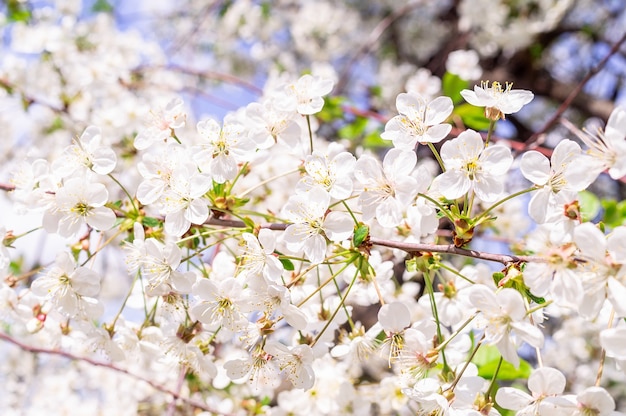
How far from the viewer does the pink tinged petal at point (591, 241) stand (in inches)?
30.7

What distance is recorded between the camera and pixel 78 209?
1.08 meters

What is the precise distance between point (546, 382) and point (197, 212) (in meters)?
0.68

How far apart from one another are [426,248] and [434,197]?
13cm

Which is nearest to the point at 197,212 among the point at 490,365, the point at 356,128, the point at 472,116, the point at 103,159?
the point at 103,159

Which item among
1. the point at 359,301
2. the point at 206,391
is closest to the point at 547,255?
the point at 359,301

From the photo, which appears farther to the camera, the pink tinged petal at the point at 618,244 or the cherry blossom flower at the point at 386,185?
the cherry blossom flower at the point at 386,185

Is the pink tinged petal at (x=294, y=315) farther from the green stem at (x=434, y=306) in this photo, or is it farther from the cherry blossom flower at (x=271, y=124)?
the cherry blossom flower at (x=271, y=124)

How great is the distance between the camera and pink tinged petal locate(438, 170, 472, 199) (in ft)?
3.22

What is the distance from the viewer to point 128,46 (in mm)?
3135

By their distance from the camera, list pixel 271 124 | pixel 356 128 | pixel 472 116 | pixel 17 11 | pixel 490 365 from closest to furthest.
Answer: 1. pixel 271 124
2. pixel 490 365
3. pixel 472 116
4. pixel 356 128
5. pixel 17 11

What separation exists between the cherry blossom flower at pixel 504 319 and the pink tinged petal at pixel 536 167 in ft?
0.71

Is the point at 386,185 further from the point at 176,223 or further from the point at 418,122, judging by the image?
the point at 176,223

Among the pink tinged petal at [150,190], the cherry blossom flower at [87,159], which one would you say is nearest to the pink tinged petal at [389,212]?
the pink tinged petal at [150,190]

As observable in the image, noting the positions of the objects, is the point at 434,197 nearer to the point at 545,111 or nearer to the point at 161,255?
the point at 161,255
